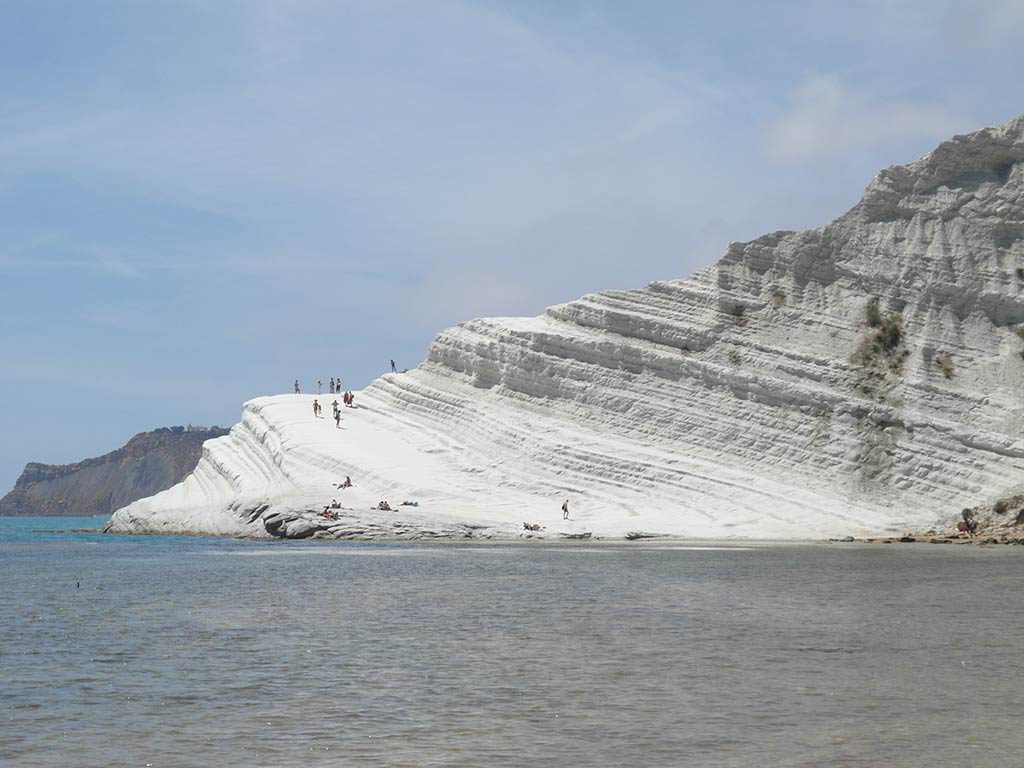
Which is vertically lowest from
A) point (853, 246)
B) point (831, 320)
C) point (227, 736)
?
point (227, 736)

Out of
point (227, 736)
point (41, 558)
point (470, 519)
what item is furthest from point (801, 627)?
point (41, 558)

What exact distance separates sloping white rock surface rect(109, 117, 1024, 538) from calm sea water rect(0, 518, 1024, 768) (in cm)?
1972

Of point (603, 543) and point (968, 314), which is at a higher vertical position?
point (968, 314)

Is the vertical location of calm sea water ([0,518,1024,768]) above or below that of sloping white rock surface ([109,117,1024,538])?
below

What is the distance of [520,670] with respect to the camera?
15.6 meters

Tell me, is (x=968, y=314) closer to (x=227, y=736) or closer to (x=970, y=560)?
(x=970, y=560)

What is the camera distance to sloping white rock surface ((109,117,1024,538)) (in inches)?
1939

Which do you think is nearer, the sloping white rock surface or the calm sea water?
the calm sea water

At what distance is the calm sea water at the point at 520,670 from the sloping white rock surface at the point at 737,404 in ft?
64.7

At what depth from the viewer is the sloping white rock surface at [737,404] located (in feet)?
162

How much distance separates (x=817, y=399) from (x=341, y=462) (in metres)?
20.1

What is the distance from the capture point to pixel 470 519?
4722 cm

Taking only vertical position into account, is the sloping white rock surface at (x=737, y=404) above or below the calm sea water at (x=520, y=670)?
above

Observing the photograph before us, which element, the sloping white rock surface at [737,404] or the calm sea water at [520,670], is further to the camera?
the sloping white rock surface at [737,404]
